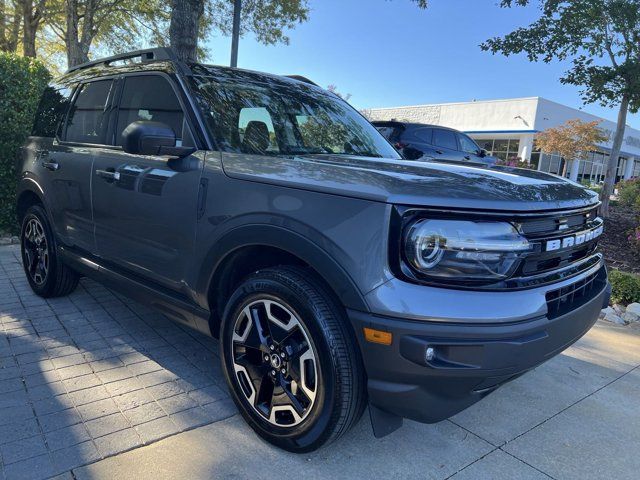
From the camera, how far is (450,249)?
6.20 ft

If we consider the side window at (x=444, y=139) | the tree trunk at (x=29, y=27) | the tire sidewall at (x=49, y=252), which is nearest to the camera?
the tire sidewall at (x=49, y=252)

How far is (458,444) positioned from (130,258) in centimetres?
226

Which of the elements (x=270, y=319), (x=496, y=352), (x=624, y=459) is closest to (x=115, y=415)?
(x=270, y=319)

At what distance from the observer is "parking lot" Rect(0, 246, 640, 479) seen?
229 cm

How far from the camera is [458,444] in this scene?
256cm

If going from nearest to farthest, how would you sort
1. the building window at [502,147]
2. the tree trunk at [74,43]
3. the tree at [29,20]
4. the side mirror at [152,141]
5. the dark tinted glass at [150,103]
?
the side mirror at [152,141] → the dark tinted glass at [150,103] → the tree trunk at [74,43] → the tree at [29,20] → the building window at [502,147]

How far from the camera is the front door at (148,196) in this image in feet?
8.89

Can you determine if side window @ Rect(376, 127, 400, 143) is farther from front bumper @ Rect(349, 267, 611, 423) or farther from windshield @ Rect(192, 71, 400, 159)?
front bumper @ Rect(349, 267, 611, 423)

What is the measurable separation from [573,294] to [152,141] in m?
2.27

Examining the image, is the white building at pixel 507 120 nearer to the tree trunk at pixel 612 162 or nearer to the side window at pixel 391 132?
the tree trunk at pixel 612 162

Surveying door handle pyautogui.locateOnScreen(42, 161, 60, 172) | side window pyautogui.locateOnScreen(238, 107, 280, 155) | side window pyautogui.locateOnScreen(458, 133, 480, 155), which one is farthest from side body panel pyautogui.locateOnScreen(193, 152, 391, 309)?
side window pyautogui.locateOnScreen(458, 133, 480, 155)

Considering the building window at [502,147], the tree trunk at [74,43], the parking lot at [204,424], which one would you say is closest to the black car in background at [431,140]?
the parking lot at [204,424]

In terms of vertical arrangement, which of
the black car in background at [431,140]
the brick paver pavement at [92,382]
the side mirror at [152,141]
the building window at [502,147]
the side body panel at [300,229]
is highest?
the building window at [502,147]

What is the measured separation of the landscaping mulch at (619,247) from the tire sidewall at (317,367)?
5.19 meters
